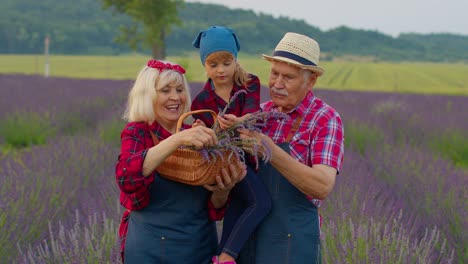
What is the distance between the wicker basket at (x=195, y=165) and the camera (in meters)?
1.92

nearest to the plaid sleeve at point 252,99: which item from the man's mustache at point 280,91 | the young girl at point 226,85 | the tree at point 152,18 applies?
the young girl at point 226,85

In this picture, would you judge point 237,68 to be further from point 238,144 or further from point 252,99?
point 238,144

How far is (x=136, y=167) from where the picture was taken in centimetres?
197

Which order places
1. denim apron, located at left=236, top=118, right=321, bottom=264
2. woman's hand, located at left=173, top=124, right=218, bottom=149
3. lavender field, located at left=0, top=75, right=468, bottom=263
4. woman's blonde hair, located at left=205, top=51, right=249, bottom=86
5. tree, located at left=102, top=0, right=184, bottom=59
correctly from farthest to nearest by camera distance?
tree, located at left=102, top=0, right=184, bottom=59 < lavender field, located at left=0, top=75, right=468, bottom=263 < woman's blonde hair, located at left=205, top=51, right=249, bottom=86 < denim apron, located at left=236, top=118, right=321, bottom=264 < woman's hand, located at left=173, top=124, right=218, bottom=149

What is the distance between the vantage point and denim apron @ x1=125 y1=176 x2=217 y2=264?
6.97 ft

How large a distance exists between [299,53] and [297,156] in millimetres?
369

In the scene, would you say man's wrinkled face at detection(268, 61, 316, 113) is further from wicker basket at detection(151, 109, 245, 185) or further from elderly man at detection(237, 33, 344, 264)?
wicker basket at detection(151, 109, 245, 185)

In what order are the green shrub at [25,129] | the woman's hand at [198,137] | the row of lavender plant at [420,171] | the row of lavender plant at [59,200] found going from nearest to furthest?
the woman's hand at [198,137] → the row of lavender plant at [59,200] → the row of lavender plant at [420,171] → the green shrub at [25,129]

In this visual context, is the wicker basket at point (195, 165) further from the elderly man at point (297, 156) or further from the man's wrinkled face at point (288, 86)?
the man's wrinkled face at point (288, 86)

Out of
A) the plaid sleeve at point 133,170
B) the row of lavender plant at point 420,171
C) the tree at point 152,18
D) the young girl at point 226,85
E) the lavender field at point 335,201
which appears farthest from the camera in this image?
the tree at point 152,18

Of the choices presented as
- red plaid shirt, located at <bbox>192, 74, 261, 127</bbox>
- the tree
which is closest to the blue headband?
red plaid shirt, located at <bbox>192, 74, 261, 127</bbox>

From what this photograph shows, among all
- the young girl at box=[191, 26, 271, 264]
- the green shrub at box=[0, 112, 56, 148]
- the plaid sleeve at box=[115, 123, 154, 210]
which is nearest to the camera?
the plaid sleeve at box=[115, 123, 154, 210]

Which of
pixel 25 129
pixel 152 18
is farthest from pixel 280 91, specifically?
pixel 152 18

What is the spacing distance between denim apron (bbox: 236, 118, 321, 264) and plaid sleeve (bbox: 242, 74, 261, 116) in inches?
14.5
